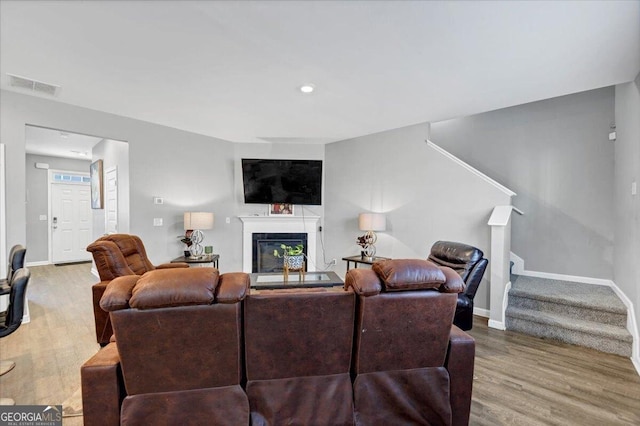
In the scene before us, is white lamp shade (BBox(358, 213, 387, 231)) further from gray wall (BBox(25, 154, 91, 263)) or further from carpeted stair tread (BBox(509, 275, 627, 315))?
gray wall (BBox(25, 154, 91, 263))

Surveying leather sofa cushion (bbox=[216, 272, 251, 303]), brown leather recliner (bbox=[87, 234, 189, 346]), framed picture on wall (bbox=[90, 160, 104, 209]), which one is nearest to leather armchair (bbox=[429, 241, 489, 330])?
leather sofa cushion (bbox=[216, 272, 251, 303])

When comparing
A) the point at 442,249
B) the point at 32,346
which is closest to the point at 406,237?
the point at 442,249

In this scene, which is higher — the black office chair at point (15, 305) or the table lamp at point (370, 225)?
the table lamp at point (370, 225)

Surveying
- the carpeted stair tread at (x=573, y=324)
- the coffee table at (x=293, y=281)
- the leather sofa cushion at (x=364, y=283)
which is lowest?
the carpeted stair tread at (x=573, y=324)

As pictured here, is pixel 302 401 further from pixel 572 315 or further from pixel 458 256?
pixel 572 315

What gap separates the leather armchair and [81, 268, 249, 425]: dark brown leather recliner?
1.88 metres

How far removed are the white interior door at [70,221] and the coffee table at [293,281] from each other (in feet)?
19.9

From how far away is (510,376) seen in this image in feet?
7.79

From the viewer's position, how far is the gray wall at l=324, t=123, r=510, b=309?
3.86 metres

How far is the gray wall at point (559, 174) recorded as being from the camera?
3.76m

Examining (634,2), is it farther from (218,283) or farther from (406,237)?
(406,237)

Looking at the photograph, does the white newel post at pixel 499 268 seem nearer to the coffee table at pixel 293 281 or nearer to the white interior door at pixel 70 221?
the coffee table at pixel 293 281

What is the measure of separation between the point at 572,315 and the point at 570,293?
333mm

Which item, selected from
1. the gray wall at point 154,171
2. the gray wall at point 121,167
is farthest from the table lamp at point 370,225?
the gray wall at point 121,167
